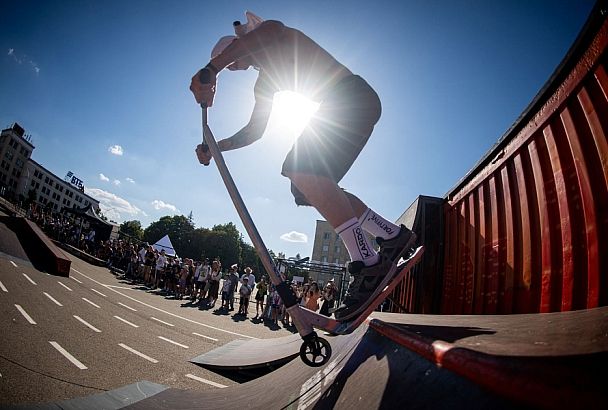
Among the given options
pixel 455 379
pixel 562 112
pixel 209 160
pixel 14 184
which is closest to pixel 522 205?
pixel 562 112

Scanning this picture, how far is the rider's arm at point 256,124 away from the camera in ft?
8.40

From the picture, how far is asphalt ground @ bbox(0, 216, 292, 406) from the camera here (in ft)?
8.61

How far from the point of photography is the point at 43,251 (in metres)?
11.3

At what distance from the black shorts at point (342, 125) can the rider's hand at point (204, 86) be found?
2.68 ft

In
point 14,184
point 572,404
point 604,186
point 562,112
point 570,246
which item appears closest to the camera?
point 572,404

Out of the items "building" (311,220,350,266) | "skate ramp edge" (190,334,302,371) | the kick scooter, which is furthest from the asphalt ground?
"building" (311,220,350,266)

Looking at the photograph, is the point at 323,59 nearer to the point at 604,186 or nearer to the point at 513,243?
the point at 604,186

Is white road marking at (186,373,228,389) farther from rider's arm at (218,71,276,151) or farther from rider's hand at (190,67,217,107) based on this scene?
rider's hand at (190,67,217,107)

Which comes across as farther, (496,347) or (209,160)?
(209,160)

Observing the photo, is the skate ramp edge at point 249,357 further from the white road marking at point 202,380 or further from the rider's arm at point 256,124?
the rider's arm at point 256,124

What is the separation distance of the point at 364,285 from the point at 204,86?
1.99 metres

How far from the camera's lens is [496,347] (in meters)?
0.84

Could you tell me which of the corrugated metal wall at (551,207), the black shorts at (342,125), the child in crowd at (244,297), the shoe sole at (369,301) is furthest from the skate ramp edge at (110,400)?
the child in crowd at (244,297)

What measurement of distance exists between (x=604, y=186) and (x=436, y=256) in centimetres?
267
